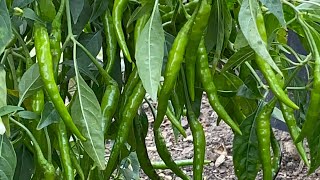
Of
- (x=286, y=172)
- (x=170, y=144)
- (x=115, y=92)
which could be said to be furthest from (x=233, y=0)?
(x=170, y=144)

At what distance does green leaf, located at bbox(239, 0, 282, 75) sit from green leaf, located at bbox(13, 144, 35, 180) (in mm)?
400

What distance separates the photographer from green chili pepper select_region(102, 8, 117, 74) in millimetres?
751

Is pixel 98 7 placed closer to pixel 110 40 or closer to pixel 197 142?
pixel 110 40

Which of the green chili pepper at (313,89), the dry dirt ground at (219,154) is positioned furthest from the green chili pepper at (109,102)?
the dry dirt ground at (219,154)

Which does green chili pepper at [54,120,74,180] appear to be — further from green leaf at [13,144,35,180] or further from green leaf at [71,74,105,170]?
green leaf at [13,144,35,180]

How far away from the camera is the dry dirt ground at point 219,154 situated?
2398 millimetres

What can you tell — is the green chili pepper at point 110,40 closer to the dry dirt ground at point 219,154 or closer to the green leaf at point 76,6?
the green leaf at point 76,6

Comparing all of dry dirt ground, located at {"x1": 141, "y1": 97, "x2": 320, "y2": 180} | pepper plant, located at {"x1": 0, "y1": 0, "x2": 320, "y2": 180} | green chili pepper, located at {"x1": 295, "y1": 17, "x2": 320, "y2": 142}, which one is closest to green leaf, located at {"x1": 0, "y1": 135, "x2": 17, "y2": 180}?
pepper plant, located at {"x1": 0, "y1": 0, "x2": 320, "y2": 180}

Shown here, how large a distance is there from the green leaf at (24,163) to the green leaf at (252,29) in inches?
15.7

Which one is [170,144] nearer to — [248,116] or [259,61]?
[248,116]

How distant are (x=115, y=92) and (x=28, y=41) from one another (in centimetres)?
21

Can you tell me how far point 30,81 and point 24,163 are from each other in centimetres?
20

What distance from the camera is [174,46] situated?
64 centimetres

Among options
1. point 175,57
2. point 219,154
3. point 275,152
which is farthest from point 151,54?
point 219,154
